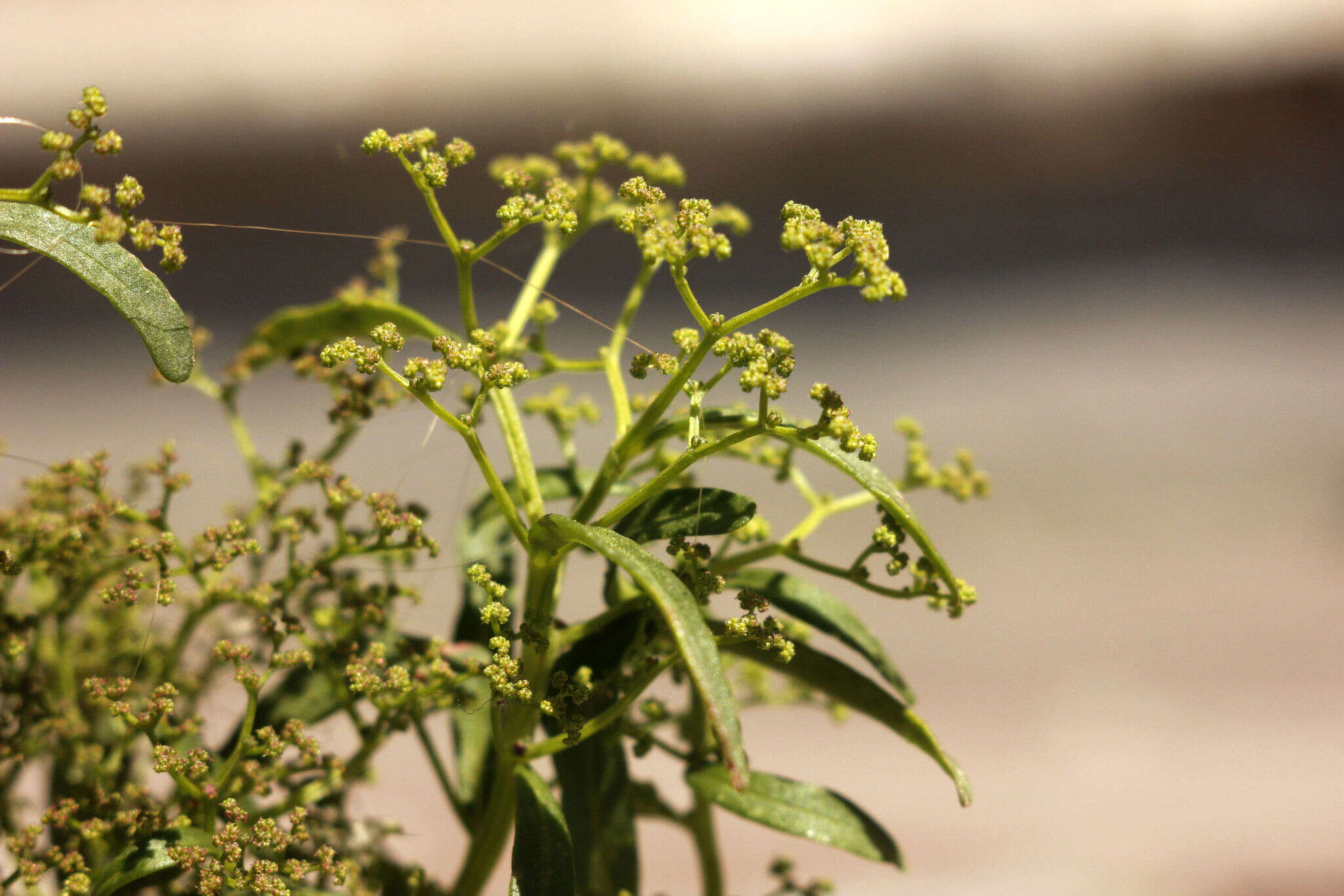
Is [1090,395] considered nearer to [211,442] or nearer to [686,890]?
[686,890]

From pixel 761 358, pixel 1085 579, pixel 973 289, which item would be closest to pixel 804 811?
pixel 761 358

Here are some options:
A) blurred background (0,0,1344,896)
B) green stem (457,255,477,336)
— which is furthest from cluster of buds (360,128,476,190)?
blurred background (0,0,1344,896)

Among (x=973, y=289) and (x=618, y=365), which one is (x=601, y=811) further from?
(x=973, y=289)

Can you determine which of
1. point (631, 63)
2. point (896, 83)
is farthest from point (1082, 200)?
point (631, 63)

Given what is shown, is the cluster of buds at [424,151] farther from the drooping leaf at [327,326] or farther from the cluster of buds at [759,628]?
the cluster of buds at [759,628]

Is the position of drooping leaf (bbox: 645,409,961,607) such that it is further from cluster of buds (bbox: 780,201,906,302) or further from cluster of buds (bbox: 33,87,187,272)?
cluster of buds (bbox: 33,87,187,272)
